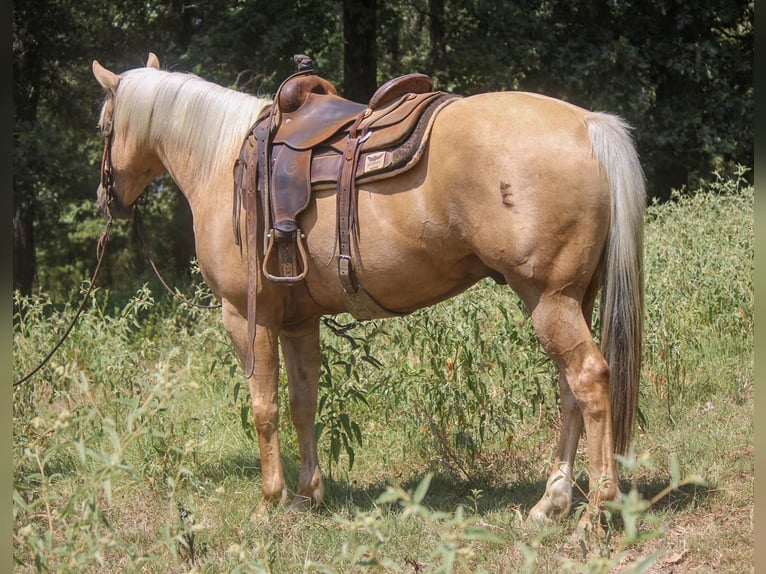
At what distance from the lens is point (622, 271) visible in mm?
3576

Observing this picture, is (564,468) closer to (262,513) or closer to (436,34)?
(262,513)

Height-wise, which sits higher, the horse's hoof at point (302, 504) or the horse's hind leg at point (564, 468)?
the horse's hind leg at point (564, 468)

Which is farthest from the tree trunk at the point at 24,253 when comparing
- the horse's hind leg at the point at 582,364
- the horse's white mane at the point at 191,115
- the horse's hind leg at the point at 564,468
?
the horse's hind leg at the point at 582,364

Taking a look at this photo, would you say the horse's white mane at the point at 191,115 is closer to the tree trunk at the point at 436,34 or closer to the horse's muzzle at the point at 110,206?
the horse's muzzle at the point at 110,206

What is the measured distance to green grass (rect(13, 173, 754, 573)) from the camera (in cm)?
353

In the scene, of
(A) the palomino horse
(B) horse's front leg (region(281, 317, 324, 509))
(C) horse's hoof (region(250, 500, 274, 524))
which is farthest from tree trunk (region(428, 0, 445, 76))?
(C) horse's hoof (region(250, 500, 274, 524))

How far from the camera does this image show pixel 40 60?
1211 centimetres

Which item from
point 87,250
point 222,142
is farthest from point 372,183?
Result: point 87,250

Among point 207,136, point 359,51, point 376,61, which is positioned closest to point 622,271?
point 207,136

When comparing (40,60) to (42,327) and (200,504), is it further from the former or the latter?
(200,504)

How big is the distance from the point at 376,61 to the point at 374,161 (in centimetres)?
903

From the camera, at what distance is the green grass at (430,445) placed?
3529 millimetres

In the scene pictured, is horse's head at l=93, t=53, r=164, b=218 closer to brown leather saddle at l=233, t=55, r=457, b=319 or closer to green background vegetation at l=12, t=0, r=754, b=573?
brown leather saddle at l=233, t=55, r=457, b=319

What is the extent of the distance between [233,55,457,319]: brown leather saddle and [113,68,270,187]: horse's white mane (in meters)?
0.19
